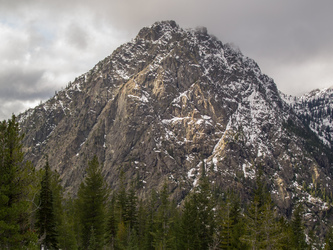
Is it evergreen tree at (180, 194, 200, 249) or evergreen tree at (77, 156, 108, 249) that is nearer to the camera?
evergreen tree at (77, 156, 108, 249)

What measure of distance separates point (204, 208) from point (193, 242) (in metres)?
7.12

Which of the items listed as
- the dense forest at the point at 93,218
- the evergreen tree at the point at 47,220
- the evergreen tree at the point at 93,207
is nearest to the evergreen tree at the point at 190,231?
the dense forest at the point at 93,218

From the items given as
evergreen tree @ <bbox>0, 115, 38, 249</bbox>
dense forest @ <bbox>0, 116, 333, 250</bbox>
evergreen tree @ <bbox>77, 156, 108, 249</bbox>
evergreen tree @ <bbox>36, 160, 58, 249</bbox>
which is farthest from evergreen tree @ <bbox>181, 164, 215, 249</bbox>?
evergreen tree @ <bbox>0, 115, 38, 249</bbox>

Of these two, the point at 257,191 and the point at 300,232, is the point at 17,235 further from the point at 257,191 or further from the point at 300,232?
the point at 300,232

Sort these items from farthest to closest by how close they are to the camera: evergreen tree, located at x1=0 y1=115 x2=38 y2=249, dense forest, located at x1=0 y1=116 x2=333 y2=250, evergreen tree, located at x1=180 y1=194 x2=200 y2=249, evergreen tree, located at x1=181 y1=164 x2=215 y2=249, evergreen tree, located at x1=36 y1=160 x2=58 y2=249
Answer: evergreen tree, located at x1=181 y1=164 x2=215 y2=249
evergreen tree, located at x1=180 y1=194 x2=200 y2=249
evergreen tree, located at x1=36 y1=160 x2=58 y2=249
dense forest, located at x1=0 y1=116 x2=333 y2=250
evergreen tree, located at x1=0 y1=115 x2=38 y2=249

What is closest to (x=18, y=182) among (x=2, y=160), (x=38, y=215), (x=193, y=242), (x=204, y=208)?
(x=2, y=160)

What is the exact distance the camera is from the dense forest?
63.8ft

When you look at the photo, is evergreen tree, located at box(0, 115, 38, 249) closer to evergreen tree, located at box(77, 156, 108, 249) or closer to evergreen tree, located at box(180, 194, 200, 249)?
evergreen tree, located at box(77, 156, 108, 249)

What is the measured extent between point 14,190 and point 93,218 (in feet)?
60.2

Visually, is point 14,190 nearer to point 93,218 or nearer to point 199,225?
point 93,218

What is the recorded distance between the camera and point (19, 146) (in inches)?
797

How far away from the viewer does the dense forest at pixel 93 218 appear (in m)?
19.4

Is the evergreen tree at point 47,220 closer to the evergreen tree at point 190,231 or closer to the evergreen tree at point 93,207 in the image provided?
the evergreen tree at point 93,207

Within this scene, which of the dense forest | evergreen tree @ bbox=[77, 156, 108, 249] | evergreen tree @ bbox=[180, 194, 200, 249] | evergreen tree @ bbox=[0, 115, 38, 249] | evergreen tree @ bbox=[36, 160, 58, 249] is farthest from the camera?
evergreen tree @ bbox=[180, 194, 200, 249]
